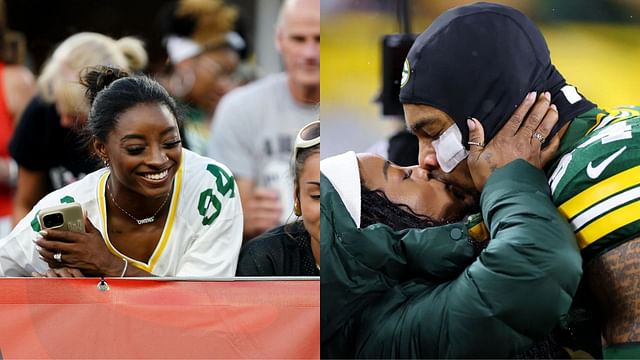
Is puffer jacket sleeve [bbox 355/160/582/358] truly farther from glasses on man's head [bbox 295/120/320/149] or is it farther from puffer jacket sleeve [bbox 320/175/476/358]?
glasses on man's head [bbox 295/120/320/149]

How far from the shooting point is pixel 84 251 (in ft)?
9.13

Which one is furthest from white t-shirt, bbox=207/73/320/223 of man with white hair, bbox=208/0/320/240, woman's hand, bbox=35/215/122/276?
woman's hand, bbox=35/215/122/276

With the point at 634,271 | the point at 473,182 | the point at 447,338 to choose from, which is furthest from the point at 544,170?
the point at 447,338

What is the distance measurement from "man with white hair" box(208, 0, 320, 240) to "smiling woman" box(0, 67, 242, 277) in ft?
0.19

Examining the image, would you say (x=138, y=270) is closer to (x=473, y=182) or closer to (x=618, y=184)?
(x=473, y=182)

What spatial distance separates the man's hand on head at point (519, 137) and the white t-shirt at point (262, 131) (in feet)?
1.51

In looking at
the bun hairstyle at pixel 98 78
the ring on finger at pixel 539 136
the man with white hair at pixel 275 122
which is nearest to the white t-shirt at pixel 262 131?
the man with white hair at pixel 275 122

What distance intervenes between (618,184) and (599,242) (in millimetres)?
164

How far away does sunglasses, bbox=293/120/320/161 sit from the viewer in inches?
104

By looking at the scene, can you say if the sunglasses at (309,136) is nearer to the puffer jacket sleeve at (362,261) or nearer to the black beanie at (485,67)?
the puffer jacket sleeve at (362,261)

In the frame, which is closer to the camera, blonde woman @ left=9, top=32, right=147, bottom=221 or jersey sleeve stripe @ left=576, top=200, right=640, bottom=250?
jersey sleeve stripe @ left=576, top=200, right=640, bottom=250

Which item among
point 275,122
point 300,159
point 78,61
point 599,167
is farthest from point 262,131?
Answer: point 599,167

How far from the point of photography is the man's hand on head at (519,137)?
260cm

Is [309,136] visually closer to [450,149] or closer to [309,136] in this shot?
[309,136]
